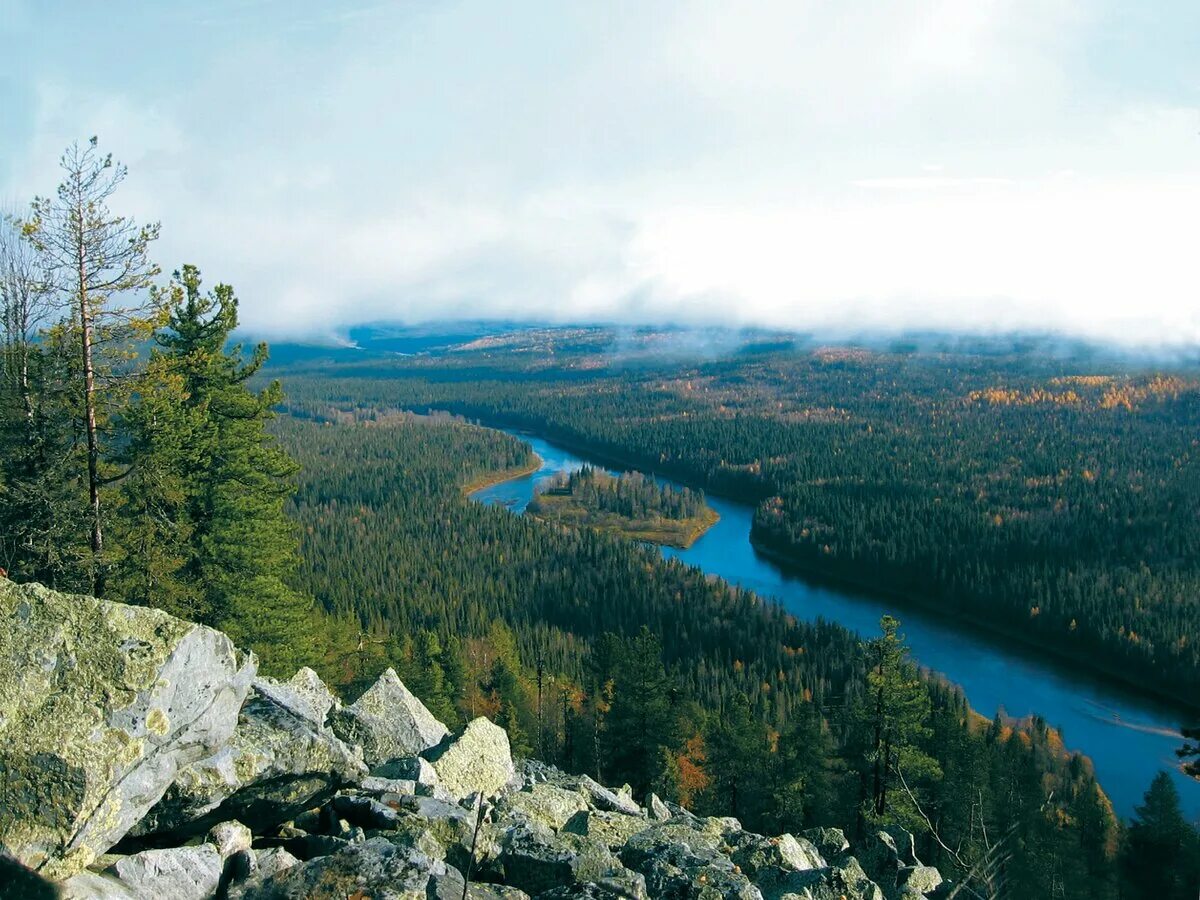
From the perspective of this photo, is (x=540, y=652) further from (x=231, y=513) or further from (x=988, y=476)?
(x=988, y=476)

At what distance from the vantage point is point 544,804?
49.6 feet

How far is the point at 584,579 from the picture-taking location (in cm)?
10081

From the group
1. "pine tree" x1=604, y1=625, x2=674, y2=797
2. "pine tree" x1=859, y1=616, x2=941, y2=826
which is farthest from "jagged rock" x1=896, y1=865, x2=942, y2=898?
"pine tree" x1=604, y1=625, x2=674, y2=797

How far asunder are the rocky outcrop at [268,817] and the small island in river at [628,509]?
119m

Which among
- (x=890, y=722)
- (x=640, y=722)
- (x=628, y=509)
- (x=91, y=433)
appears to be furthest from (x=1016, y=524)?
(x=91, y=433)

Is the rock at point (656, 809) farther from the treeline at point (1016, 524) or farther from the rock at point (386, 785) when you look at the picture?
the treeline at point (1016, 524)

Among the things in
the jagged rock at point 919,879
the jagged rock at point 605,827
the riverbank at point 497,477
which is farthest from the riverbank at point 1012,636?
the jagged rock at point 605,827

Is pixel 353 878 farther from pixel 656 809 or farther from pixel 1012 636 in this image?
pixel 1012 636

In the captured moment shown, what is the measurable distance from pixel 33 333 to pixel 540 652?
55838 millimetres

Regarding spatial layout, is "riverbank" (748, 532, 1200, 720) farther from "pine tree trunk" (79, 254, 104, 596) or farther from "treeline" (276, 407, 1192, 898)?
"pine tree trunk" (79, 254, 104, 596)

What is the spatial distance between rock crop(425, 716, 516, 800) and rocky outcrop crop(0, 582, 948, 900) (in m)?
0.09

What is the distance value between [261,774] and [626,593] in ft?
279

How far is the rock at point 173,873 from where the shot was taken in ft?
29.1

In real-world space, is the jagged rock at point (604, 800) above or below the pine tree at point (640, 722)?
above
